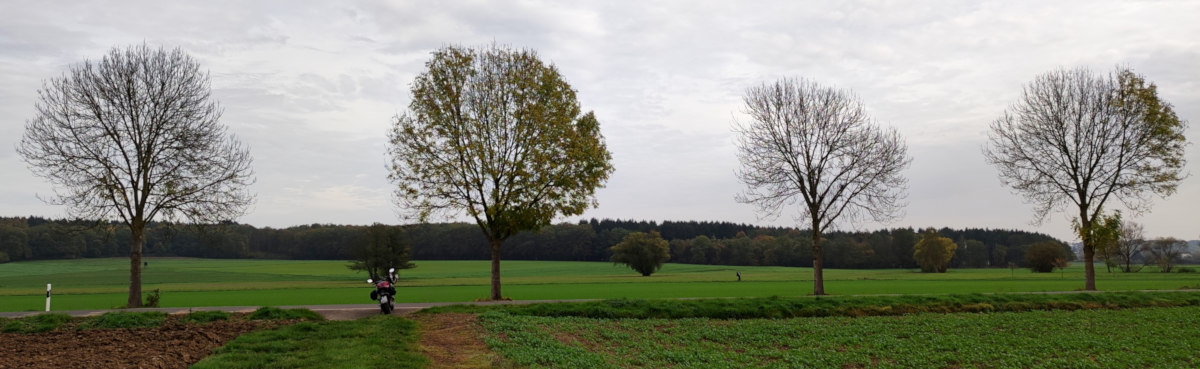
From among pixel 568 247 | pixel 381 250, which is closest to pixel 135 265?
pixel 381 250

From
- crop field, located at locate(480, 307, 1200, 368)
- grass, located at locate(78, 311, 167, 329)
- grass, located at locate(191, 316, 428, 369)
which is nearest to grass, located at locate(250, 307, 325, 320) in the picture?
grass, located at locate(191, 316, 428, 369)

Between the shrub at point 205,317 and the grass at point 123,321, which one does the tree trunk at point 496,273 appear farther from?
the grass at point 123,321

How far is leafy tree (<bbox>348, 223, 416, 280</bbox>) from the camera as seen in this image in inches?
2884

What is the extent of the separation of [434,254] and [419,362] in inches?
5529

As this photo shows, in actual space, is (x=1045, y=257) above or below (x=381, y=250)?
below

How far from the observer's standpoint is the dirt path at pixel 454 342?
541 inches

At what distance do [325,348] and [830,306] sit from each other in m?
19.1

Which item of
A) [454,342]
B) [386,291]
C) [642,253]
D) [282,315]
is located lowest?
[642,253]

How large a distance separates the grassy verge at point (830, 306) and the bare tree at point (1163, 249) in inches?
3305

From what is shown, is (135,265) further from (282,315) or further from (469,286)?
(469,286)

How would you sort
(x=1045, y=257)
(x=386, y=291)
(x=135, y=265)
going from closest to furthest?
1. (x=386, y=291)
2. (x=135, y=265)
3. (x=1045, y=257)

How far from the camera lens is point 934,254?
347ft

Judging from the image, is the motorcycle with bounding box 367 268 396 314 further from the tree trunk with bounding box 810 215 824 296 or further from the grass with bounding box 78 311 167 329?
the tree trunk with bounding box 810 215 824 296

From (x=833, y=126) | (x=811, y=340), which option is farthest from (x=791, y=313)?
(x=833, y=126)
